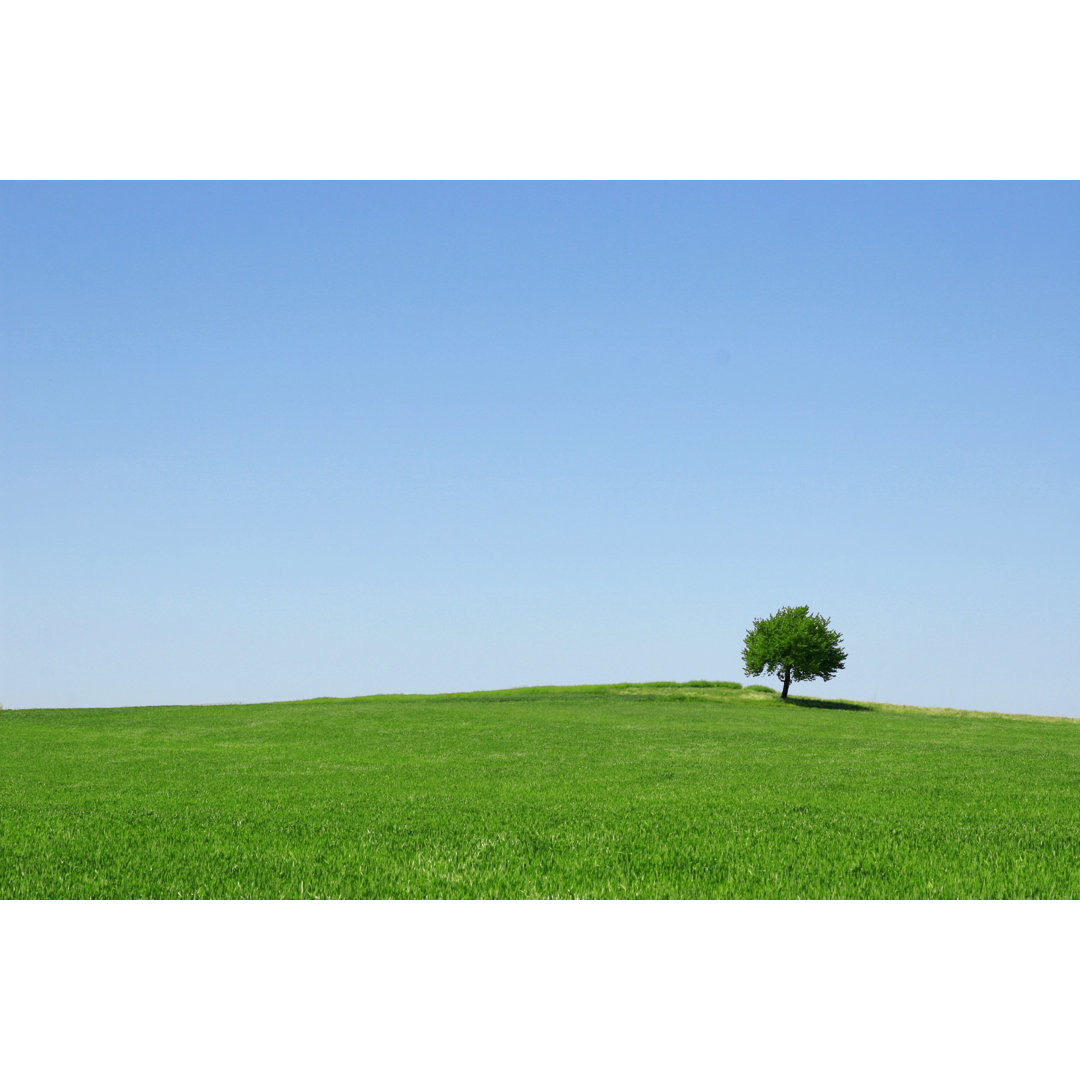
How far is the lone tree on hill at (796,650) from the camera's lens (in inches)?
3369

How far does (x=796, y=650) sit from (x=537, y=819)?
77.2m

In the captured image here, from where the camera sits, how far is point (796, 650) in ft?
281

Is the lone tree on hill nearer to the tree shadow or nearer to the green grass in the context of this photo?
the tree shadow

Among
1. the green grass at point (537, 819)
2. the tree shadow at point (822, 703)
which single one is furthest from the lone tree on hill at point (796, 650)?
the green grass at point (537, 819)

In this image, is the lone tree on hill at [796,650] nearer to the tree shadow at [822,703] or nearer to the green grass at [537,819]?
the tree shadow at [822,703]

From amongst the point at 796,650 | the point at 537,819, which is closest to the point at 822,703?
the point at 796,650

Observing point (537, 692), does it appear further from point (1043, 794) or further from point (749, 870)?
point (749, 870)

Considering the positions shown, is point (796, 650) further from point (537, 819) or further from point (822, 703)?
point (537, 819)

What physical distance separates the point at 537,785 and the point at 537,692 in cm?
6273

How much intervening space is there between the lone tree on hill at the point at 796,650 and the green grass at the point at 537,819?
164ft

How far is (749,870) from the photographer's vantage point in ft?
31.1

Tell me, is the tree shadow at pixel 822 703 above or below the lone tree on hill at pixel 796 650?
below

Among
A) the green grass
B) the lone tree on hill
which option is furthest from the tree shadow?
the green grass

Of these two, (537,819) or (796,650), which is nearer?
(537,819)
